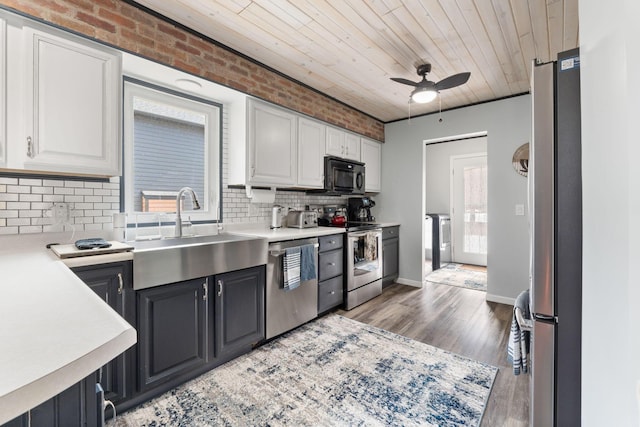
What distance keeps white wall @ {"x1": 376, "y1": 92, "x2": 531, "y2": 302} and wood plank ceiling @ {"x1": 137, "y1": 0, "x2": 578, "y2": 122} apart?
568 mm

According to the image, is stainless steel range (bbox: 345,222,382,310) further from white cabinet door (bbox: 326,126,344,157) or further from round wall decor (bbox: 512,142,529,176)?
round wall decor (bbox: 512,142,529,176)

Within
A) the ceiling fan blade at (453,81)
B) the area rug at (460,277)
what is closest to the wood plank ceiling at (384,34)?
the ceiling fan blade at (453,81)

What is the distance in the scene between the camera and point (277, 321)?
248cm

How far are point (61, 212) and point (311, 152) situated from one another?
7.35 feet

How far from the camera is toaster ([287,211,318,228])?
318 centimetres

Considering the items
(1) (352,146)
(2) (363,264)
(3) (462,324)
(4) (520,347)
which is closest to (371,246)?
(2) (363,264)

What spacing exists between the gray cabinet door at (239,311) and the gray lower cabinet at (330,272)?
769 millimetres

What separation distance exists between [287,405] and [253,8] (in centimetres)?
256

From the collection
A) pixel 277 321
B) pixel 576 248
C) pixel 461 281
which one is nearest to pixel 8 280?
pixel 277 321

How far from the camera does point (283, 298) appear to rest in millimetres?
2533

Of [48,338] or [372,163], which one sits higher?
[372,163]

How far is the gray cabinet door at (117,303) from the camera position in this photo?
4.94 ft

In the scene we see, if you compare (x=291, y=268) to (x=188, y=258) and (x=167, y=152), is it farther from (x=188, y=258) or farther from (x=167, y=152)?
(x=167, y=152)

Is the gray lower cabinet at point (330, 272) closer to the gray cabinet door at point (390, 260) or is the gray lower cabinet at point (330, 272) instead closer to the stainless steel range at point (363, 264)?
the stainless steel range at point (363, 264)
